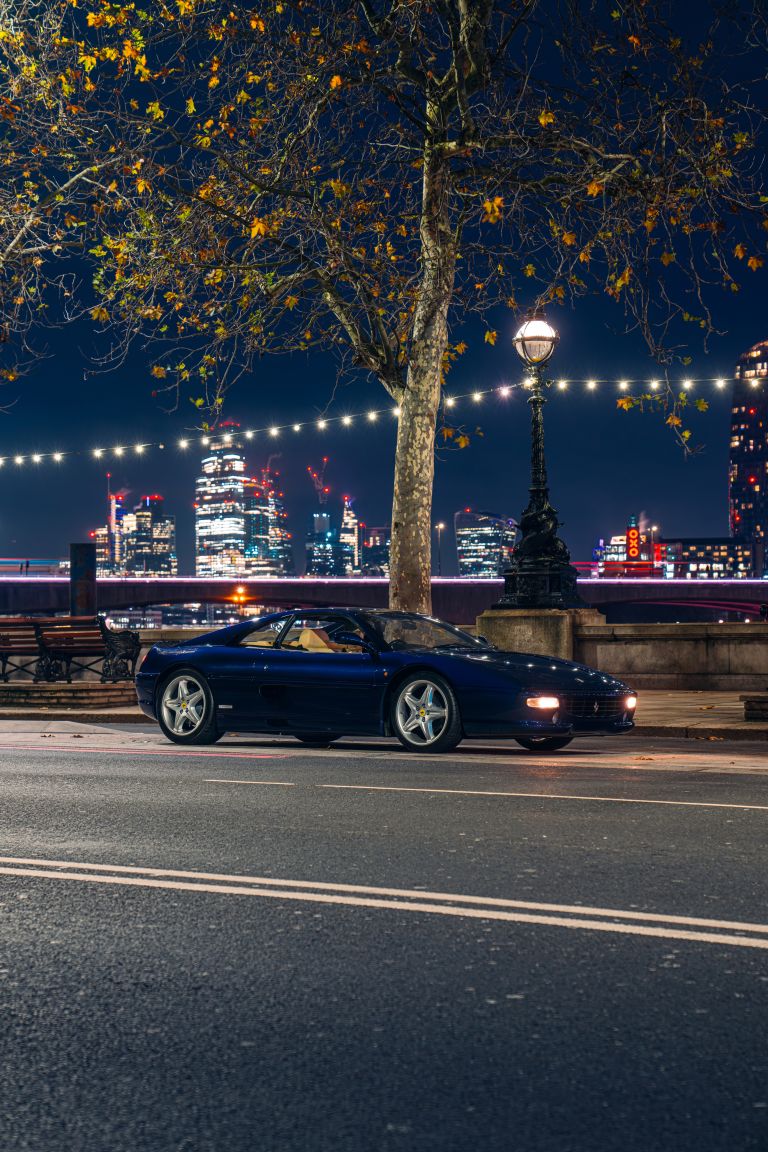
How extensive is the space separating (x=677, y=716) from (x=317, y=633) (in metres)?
4.66

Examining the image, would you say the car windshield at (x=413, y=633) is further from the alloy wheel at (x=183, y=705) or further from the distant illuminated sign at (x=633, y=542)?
the distant illuminated sign at (x=633, y=542)

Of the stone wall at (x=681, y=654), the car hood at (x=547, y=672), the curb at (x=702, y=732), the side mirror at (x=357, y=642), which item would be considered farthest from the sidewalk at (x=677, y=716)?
the side mirror at (x=357, y=642)

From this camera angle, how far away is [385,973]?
16.0 ft

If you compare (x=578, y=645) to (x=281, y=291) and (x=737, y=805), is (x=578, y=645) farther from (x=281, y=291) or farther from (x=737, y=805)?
(x=737, y=805)

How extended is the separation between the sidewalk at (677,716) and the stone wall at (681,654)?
639 millimetres

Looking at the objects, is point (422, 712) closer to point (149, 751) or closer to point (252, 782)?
point (252, 782)

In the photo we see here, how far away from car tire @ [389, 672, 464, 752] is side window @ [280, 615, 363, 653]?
758 mm

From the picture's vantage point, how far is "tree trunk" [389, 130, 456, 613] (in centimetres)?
2180

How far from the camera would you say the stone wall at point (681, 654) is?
20.5 meters

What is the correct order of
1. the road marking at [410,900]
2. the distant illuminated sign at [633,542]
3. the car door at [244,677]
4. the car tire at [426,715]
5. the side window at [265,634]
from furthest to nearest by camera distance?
the distant illuminated sign at [633,542]
the side window at [265,634]
the car door at [244,677]
the car tire at [426,715]
the road marking at [410,900]

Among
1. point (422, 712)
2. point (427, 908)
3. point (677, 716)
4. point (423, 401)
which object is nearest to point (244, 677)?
point (422, 712)

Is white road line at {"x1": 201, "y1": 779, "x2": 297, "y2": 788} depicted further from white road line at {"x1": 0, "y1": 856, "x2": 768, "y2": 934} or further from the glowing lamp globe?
the glowing lamp globe

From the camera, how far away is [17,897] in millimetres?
6234

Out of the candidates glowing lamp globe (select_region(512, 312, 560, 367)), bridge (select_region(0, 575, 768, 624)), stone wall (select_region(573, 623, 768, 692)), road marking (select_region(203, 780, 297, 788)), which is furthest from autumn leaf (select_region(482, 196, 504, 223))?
bridge (select_region(0, 575, 768, 624))
